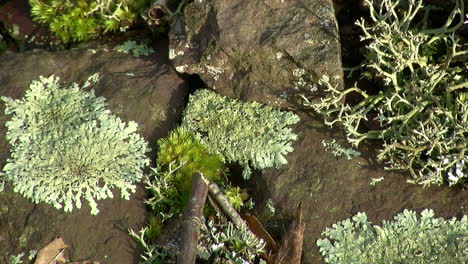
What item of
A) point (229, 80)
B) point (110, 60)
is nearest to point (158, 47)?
point (110, 60)

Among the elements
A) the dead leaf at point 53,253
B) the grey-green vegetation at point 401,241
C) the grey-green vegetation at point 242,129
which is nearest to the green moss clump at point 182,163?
the grey-green vegetation at point 242,129

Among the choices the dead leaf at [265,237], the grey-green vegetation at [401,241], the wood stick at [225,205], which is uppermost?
the grey-green vegetation at [401,241]

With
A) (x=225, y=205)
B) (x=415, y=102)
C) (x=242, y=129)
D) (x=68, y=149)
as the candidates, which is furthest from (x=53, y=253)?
(x=415, y=102)

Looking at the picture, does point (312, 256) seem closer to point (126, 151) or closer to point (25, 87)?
point (126, 151)

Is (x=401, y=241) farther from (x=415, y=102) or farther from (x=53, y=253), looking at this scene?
(x=53, y=253)

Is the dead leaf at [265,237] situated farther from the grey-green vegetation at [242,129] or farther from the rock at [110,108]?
the rock at [110,108]

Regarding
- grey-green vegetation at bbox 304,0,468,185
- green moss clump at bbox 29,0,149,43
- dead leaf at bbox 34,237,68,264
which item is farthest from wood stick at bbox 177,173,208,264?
green moss clump at bbox 29,0,149,43

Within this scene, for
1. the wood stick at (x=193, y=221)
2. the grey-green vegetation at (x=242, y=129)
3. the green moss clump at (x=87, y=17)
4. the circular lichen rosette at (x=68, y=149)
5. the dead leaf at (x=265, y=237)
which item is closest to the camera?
the wood stick at (x=193, y=221)
